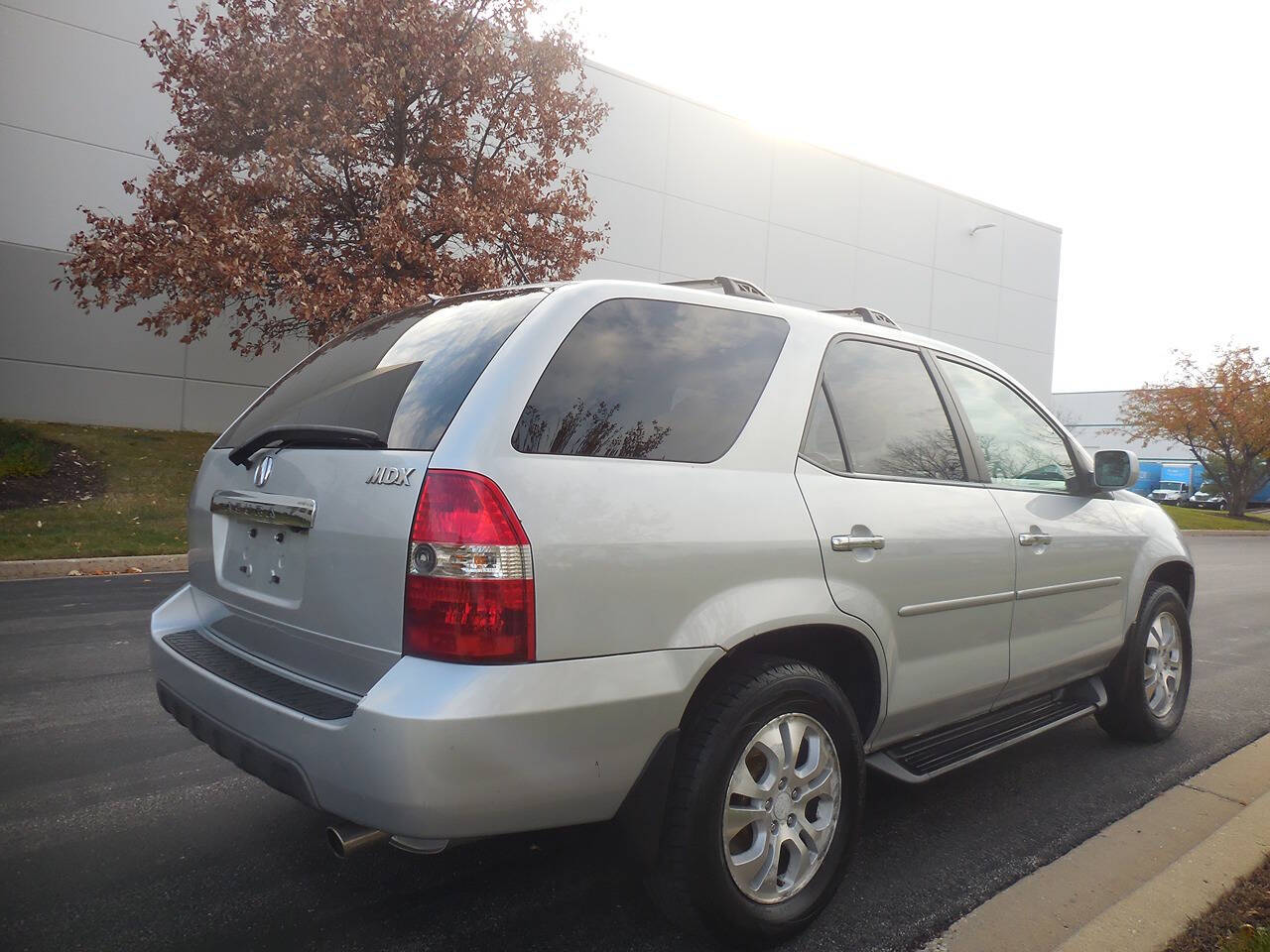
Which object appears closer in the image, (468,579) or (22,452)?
(468,579)

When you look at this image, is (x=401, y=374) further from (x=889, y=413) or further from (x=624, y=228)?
(x=624, y=228)

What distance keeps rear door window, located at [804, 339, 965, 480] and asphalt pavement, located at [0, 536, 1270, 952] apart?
1336 millimetres

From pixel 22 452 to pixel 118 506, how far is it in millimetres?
2125

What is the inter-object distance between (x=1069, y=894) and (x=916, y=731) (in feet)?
2.11

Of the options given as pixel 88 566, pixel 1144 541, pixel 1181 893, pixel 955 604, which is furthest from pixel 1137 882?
pixel 88 566

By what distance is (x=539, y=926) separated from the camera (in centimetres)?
259

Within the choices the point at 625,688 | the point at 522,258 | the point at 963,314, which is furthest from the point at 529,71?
the point at 963,314

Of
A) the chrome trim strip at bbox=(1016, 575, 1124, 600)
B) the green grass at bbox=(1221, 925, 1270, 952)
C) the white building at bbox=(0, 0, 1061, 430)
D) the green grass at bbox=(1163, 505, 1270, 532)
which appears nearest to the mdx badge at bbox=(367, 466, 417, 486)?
the chrome trim strip at bbox=(1016, 575, 1124, 600)

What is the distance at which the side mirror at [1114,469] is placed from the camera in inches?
154

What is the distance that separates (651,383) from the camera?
2.51m

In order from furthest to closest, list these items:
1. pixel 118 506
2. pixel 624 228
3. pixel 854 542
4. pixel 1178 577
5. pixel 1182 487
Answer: pixel 1182 487, pixel 624 228, pixel 118 506, pixel 1178 577, pixel 854 542

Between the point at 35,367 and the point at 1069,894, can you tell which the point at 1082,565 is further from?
the point at 35,367

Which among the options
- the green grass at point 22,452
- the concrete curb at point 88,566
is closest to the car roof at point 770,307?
the concrete curb at point 88,566

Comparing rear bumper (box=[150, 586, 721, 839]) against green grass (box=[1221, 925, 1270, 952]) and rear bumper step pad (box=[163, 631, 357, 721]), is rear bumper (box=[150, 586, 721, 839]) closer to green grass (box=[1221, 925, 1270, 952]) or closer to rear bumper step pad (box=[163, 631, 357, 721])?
rear bumper step pad (box=[163, 631, 357, 721])
